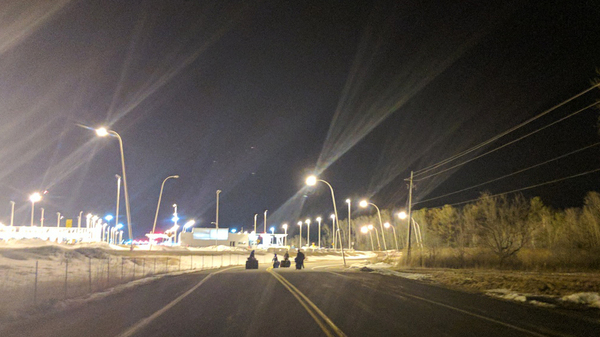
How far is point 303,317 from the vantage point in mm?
12812

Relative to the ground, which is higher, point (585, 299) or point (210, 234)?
point (210, 234)

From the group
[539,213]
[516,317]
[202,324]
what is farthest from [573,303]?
[539,213]

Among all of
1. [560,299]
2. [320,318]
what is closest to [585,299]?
[560,299]

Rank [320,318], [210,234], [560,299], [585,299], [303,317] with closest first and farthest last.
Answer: [320,318] < [303,317] < [585,299] < [560,299] < [210,234]

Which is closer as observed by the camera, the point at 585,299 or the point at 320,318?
the point at 320,318

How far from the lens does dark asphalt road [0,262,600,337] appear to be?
10711 mm

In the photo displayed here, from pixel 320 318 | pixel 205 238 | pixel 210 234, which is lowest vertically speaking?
pixel 320 318

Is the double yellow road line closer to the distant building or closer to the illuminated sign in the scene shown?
the distant building

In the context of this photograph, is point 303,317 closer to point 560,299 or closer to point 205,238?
point 560,299

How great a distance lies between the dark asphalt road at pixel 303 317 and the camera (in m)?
10.7

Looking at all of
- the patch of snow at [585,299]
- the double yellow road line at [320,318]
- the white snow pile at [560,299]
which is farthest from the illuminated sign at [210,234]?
the patch of snow at [585,299]

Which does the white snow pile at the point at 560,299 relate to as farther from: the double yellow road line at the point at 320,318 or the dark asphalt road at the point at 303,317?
the double yellow road line at the point at 320,318

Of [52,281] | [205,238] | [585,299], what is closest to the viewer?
[585,299]

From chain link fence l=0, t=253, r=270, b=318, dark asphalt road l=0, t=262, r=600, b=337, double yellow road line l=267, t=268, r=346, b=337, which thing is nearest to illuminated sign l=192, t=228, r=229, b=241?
chain link fence l=0, t=253, r=270, b=318
